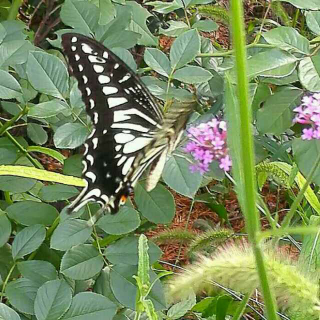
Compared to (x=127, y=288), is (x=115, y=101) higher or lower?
higher

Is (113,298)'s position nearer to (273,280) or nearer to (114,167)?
(114,167)

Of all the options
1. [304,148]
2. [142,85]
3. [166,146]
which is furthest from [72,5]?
[304,148]

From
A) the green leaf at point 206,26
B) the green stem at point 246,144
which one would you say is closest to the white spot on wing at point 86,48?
the green leaf at point 206,26

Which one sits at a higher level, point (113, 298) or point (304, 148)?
point (304, 148)

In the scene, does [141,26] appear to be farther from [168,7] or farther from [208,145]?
[208,145]

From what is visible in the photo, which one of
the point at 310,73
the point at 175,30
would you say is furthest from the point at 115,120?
the point at 310,73

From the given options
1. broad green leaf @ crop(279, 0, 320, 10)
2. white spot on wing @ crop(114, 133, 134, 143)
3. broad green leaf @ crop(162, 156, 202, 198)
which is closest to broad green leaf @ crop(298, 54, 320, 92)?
broad green leaf @ crop(279, 0, 320, 10)
